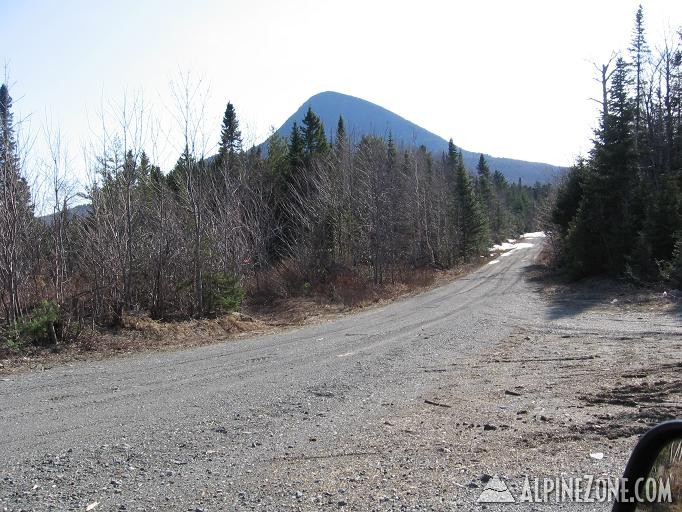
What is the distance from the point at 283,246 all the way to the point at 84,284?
25024 millimetres

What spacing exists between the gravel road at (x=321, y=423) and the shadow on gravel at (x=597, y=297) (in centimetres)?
624

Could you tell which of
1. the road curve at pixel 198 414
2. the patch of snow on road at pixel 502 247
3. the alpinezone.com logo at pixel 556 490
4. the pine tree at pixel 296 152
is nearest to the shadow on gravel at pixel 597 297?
the road curve at pixel 198 414

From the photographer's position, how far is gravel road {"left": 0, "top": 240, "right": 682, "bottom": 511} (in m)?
4.38

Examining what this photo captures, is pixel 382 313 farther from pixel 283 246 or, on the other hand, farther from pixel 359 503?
pixel 283 246

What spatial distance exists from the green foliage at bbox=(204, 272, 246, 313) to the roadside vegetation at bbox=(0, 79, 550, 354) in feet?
0.12

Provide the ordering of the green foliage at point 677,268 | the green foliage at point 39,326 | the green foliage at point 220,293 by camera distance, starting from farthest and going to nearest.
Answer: the green foliage at point 677,268 < the green foliage at point 220,293 < the green foliage at point 39,326

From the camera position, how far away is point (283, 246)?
4012 cm

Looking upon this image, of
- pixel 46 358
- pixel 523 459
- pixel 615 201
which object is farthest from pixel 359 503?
pixel 615 201

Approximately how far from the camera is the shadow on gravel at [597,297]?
18469 mm

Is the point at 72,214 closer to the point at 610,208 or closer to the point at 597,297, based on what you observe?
the point at 597,297

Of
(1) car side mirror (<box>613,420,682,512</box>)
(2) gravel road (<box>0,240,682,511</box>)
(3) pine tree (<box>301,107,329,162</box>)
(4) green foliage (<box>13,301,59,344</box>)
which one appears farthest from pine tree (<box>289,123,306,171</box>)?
(1) car side mirror (<box>613,420,682,512</box>)

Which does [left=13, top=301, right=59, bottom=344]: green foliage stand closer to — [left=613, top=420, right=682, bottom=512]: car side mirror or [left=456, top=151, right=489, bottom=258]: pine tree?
[left=613, top=420, right=682, bottom=512]: car side mirror

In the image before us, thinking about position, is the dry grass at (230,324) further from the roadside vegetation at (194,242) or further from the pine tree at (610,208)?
the pine tree at (610,208)

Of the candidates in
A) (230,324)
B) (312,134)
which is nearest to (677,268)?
(230,324)
